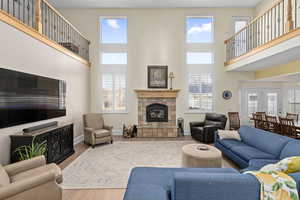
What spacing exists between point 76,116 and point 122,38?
12.1 feet

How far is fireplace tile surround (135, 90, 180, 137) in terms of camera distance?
631 centimetres

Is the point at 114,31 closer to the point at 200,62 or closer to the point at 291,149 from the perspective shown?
the point at 200,62

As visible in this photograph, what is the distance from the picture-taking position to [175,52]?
6.71m

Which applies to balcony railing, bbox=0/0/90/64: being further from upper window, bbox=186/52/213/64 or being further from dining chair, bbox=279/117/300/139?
dining chair, bbox=279/117/300/139

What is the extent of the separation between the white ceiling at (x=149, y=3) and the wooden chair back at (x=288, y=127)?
4.80 m

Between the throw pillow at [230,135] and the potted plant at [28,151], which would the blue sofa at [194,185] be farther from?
the potted plant at [28,151]

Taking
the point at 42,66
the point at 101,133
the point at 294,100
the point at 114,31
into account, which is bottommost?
the point at 101,133

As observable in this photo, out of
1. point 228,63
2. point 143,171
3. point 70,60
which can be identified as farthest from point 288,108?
point 70,60

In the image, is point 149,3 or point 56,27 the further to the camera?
point 149,3

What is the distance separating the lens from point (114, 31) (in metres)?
6.78

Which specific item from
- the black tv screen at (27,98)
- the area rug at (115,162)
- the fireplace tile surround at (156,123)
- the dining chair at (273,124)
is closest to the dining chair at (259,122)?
the dining chair at (273,124)

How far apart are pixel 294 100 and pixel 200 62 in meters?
4.20

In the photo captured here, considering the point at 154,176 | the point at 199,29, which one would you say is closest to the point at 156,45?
the point at 199,29

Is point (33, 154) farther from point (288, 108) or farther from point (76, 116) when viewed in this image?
point (288, 108)
